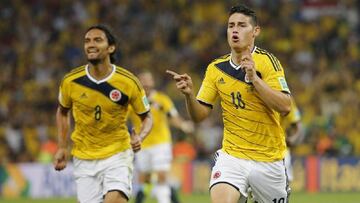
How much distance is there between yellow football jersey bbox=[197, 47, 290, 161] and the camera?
27.9 feet

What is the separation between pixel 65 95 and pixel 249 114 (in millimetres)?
2346

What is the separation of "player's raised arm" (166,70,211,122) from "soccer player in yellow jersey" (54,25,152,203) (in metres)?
1.38

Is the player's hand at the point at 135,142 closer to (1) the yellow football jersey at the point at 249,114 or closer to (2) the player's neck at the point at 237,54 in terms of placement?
(1) the yellow football jersey at the point at 249,114

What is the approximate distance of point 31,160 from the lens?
76.1 ft

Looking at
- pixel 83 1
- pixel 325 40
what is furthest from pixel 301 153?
pixel 83 1

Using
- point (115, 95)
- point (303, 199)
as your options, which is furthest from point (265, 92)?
point (303, 199)

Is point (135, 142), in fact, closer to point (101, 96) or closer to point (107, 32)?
point (101, 96)

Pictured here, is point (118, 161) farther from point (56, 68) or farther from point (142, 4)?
point (142, 4)

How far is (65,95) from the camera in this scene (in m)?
10.1

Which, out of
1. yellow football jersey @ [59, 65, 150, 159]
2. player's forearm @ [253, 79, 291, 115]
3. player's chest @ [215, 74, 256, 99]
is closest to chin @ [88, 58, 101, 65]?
yellow football jersey @ [59, 65, 150, 159]

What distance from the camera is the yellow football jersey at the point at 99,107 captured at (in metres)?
9.93

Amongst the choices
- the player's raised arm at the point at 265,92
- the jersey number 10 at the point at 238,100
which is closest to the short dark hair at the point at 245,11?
the player's raised arm at the point at 265,92

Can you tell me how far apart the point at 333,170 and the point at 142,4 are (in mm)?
8803

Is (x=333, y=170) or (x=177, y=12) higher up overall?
(x=177, y=12)
